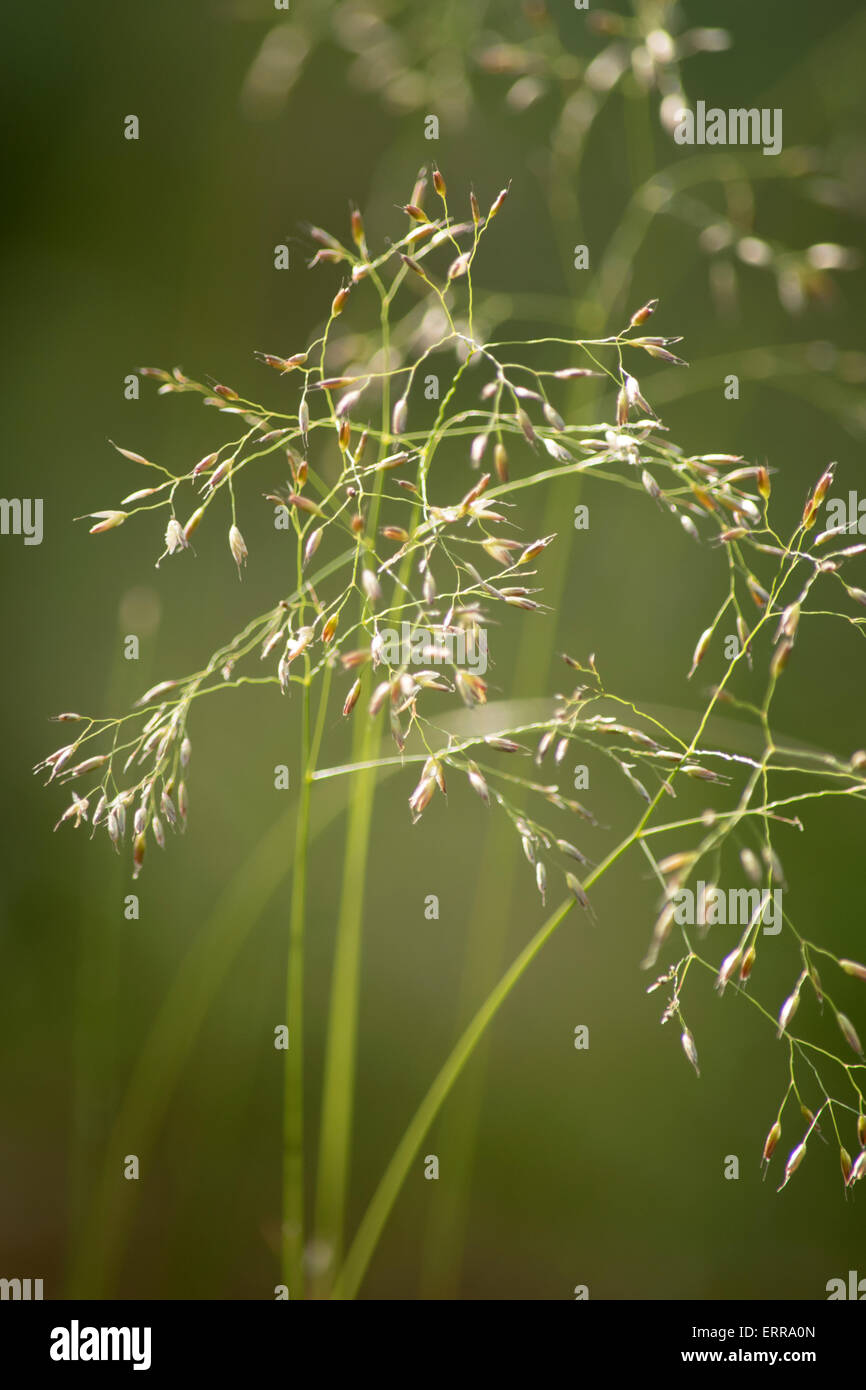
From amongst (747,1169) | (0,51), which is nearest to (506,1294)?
(747,1169)

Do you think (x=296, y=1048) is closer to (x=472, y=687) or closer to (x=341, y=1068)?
(x=341, y=1068)

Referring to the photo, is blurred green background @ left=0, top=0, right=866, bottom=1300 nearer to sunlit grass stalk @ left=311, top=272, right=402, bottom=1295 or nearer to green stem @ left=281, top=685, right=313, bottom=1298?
sunlit grass stalk @ left=311, top=272, right=402, bottom=1295

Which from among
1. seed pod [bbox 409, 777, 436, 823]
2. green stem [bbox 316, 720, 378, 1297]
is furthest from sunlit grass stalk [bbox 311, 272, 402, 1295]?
seed pod [bbox 409, 777, 436, 823]

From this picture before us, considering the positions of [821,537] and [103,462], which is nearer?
[821,537]

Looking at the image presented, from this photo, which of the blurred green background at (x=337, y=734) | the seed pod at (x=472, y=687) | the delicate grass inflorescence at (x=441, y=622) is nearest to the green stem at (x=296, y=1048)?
the delicate grass inflorescence at (x=441, y=622)

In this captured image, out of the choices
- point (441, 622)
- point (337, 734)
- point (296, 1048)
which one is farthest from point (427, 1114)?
point (337, 734)

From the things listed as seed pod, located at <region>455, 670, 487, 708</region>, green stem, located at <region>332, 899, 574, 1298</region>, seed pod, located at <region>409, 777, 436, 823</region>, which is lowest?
green stem, located at <region>332, 899, 574, 1298</region>

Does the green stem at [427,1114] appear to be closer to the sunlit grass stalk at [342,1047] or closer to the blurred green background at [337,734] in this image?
the sunlit grass stalk at [342,1047]

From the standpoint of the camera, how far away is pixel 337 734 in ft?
3.66

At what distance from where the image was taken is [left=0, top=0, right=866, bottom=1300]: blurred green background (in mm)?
1047

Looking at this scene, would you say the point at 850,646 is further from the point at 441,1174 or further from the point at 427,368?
the point at 441,1174

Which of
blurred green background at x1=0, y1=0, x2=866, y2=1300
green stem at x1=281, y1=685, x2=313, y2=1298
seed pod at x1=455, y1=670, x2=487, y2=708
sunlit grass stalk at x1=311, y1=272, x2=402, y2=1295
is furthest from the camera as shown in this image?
blurred green background at x1=0, y1=0, x2=866, y2=1300

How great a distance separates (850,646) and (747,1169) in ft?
1.91

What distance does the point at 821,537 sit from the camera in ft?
1.86
